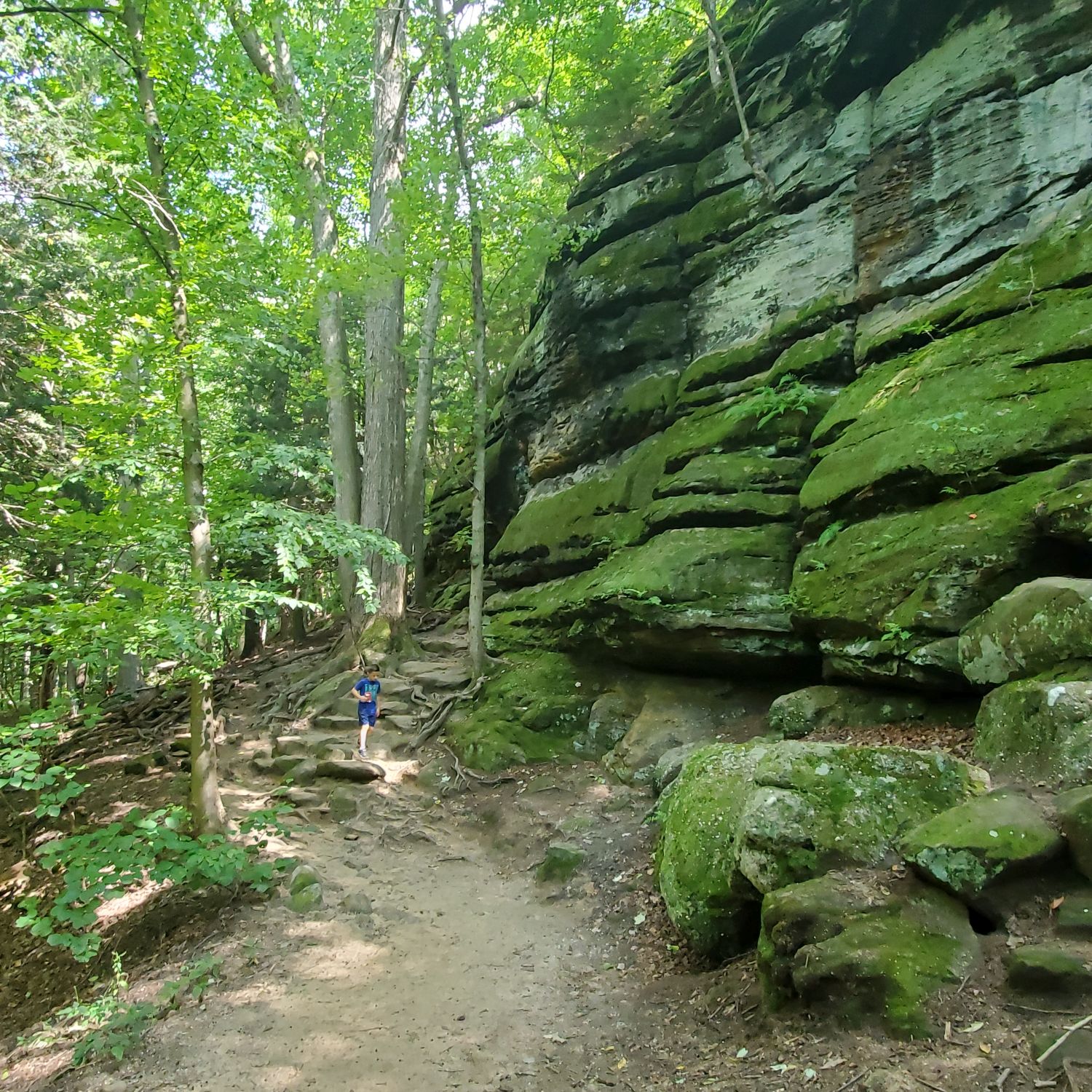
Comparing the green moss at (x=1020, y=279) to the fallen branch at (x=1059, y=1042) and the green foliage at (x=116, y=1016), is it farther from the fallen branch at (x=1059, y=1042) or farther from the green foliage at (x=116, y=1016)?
the green foliage at (x=116, y=1016)

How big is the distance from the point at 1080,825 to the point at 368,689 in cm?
860

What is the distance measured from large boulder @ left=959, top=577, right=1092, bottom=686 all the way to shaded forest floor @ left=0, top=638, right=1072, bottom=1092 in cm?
211

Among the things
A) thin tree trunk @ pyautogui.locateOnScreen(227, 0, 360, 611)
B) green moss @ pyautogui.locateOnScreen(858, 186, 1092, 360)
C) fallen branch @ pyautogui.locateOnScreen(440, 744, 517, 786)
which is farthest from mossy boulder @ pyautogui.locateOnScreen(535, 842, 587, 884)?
green moss @ pyautogui.locateOnScreen(858, 186, 1092, 360)

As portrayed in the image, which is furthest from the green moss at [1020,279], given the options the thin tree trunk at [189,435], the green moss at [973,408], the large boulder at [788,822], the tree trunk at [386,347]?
the tree trunk at [386,347]

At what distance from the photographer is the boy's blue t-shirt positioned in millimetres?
9773

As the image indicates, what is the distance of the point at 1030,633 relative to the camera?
15.7ft

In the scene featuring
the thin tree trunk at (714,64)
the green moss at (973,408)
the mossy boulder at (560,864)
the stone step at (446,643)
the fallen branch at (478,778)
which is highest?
the thin tree trunk at (714,64)

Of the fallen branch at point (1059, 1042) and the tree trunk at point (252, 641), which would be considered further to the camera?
the tree trunk at point (252, 641)

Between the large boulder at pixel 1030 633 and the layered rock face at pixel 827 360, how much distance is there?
48cm

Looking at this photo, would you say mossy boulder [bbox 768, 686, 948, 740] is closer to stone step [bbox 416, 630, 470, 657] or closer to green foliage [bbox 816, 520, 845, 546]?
green foliage [bbox 816, 520, 845, 546]

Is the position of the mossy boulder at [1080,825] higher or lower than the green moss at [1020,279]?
lower

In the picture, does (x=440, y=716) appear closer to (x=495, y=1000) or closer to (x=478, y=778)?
(x=478, y=778)

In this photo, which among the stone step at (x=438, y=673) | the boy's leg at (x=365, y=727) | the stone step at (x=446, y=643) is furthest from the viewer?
the stone step at (x=446, y=643)

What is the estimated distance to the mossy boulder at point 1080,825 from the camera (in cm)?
327
